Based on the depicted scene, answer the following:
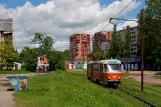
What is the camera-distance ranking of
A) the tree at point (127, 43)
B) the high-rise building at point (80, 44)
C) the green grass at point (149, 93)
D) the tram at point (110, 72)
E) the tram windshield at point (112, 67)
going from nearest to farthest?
the green grass at point (149, 93)
the tram at point (110, 72)
the tram windshield at point (112, 67)
the high-rise building at point (80, 44)
the tree at point (127, 43)

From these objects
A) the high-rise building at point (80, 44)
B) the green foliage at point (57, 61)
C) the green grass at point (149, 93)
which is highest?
the high-rise building at point (80, 44)

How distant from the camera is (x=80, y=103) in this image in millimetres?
16234

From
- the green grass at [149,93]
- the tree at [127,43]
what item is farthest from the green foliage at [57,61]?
the green grass at [149,93]

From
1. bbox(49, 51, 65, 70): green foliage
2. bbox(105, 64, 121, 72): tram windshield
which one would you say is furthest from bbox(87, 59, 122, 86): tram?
bbox(49, 51, 65, 70): green foliage

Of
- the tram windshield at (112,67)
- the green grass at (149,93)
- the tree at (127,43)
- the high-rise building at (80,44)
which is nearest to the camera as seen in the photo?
the green grass at (149,93)

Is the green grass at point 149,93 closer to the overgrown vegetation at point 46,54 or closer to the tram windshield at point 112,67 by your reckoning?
the tram windshield at point 112,67

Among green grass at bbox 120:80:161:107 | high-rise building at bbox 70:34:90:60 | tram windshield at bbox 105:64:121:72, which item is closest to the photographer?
green grass at bbox 120:80:161:107

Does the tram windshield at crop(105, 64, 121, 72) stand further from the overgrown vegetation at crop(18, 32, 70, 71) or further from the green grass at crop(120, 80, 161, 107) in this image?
the overgrown vegetation at crop(18, 32, 70, 71)

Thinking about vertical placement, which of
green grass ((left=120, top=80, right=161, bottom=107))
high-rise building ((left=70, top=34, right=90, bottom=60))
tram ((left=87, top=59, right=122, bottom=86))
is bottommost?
green grass ((left=120, top=80, right=161, bottom=107))

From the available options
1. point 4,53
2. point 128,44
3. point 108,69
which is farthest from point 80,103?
point 128,44

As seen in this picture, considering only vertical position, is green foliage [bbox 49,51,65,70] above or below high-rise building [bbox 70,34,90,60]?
below

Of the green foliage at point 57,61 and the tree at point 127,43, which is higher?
the tree at point 127,43

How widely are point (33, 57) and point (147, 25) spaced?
33.1 meters

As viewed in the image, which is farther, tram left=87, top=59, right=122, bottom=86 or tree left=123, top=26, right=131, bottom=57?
tree left=123, top=26, right=131, bottom=57
